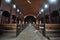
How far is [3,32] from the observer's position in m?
4.42

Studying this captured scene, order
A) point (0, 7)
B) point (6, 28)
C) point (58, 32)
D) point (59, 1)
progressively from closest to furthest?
point (58, 32) < point (6, 28) < point (0, 7) < point (59, 1)

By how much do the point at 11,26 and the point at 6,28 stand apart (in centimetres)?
24

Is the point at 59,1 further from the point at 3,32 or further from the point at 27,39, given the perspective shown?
the point at 27,39

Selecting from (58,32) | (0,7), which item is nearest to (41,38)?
(58,32)

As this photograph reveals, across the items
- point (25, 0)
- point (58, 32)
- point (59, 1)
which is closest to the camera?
A: point (58, 32)

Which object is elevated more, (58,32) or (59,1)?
(59,1)

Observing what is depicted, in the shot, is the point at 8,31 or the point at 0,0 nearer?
the point at 8,31

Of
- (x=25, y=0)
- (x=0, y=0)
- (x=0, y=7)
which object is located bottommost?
(x=0, y=7)

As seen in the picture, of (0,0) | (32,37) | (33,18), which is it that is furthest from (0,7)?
(33,18)

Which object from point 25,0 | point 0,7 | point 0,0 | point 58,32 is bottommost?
point 58,32

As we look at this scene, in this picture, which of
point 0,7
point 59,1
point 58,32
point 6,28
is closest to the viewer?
point 58,32

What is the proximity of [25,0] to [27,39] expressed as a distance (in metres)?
14.1

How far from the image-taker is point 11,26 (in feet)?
15.2

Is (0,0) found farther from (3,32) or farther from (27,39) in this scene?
(27,39)
